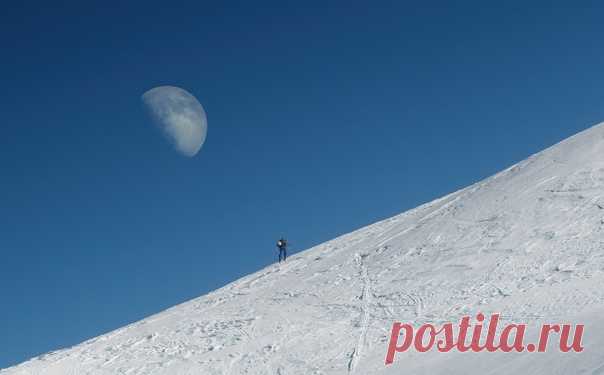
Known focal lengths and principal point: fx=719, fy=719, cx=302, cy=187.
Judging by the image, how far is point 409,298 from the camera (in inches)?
870

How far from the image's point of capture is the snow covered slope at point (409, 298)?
1753 cm

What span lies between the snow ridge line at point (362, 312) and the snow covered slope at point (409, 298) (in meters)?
0.06

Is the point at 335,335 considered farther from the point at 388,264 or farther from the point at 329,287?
the point at 388,264

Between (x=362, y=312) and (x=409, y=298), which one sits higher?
(x=409, y=298)

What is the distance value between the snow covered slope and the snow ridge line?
0.19 ft

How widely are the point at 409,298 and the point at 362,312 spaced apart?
1.56m

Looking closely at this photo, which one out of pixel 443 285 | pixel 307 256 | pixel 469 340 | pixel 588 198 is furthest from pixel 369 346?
pixel 307 256

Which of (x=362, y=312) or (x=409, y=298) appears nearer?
(x=362, y=312)

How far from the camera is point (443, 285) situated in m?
22.5

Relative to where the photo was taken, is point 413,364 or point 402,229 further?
point 402,229

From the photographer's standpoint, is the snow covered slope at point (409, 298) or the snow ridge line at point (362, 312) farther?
the snow ridge line at point (362, 312)

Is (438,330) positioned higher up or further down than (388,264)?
further down

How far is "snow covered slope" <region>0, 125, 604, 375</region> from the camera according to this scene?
690 inches

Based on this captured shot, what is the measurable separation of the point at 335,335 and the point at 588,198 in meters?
12.8
